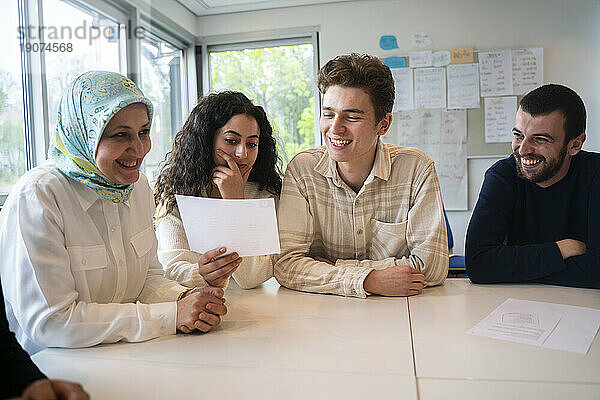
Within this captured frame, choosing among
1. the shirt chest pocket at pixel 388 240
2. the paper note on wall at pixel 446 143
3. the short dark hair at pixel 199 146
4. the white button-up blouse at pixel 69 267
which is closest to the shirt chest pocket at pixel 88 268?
the white button-up blouse at pixel 69 267

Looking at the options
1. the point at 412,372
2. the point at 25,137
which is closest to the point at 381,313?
the point at 412,372

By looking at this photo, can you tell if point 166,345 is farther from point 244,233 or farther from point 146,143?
point 146,143

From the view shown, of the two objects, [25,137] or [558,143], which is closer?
[558,143]

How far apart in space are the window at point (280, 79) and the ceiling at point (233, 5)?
0.95 ft

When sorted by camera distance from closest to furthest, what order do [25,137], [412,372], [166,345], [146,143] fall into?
[412,372] < [166,345] < [146,143] < [25,137]

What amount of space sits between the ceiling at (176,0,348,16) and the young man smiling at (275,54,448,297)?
8.77 feet

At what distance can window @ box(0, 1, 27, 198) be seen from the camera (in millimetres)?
2326

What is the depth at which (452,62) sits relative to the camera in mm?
3895

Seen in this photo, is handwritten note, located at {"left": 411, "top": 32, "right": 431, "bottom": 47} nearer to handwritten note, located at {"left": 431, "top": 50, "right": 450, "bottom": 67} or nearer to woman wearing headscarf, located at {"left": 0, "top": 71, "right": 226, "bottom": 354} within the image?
handwritten note, located at {"left": 431, "top": 50, "right": 450, "bottom": 67}

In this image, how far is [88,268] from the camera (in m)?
1.18

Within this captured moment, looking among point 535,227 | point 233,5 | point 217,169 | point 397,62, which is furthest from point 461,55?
point 217,169

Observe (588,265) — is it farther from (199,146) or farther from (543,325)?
(199,146)

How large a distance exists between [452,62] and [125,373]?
3584 mm

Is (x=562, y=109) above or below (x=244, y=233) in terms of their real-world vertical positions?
above
